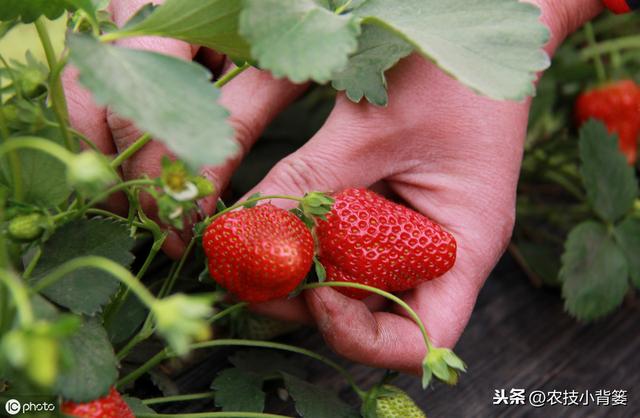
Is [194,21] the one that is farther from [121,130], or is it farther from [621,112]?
[621,112]

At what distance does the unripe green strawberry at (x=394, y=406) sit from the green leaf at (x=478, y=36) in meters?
0.26

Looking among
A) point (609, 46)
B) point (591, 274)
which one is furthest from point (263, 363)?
point (609, 46)

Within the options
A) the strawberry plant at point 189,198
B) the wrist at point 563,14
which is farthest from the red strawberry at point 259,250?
the wrist at point 563,14

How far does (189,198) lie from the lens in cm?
40

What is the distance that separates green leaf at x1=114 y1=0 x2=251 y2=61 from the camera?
0.41 metres

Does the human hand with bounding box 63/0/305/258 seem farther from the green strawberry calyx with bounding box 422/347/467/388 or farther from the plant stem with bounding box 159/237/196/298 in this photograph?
the green strawberry calyx with bounding box 422/347/467/388

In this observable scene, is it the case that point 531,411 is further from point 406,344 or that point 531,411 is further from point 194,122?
point 194,122

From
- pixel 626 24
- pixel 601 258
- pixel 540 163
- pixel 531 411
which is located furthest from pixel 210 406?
pixel 626 24

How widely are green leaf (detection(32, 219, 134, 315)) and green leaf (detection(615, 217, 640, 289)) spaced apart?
0.58 metres

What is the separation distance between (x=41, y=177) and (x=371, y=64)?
247 mm

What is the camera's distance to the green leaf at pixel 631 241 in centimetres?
85

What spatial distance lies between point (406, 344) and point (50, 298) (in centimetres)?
27

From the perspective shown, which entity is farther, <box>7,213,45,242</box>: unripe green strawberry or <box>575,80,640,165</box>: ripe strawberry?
<box>575,80,640,165</box>: ripe strawberry

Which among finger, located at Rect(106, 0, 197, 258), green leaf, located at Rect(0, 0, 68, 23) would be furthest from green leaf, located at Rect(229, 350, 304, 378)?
green leaf, located at Rect(0, 0, 68, 23)
